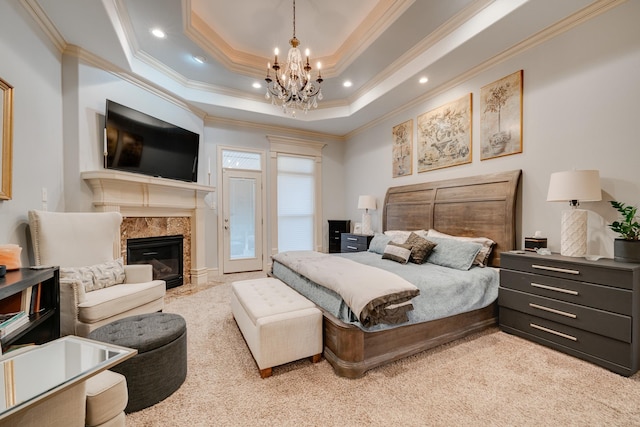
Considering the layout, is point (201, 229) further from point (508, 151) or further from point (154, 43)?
point (508, 151)

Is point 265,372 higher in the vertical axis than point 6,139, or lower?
lower

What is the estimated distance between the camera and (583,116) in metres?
2.43

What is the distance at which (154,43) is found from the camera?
10.4 ft

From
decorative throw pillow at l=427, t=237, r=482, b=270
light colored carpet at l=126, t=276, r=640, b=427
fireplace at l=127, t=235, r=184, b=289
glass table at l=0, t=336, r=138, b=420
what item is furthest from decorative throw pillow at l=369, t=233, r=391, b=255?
glass table at l=0, t=336, r=138, b=420

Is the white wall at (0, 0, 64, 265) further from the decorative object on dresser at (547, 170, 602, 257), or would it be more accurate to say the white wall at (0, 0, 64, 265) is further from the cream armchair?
the decorative object on dresser at (547, 170, 602, 257)

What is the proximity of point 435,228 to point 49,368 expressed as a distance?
3.87 metres

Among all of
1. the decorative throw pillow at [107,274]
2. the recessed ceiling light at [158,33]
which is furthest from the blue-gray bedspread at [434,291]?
the recessed ceiling light at [158,33]

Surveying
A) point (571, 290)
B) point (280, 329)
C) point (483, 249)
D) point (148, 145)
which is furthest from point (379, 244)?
point (148, 145)

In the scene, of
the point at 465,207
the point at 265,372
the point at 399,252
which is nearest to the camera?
the point at 265,372

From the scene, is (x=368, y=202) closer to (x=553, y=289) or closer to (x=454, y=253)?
(x=454, y=253)

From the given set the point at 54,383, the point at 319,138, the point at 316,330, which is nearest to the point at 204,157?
the point at 319,138

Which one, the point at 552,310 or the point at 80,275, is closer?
the point at 552,310

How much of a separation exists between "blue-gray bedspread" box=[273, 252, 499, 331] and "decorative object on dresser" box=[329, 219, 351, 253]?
2840mm

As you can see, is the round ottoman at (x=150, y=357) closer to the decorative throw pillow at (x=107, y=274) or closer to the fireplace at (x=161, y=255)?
the decorative throw pillow at (x=107, y=274)
